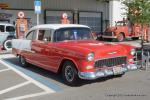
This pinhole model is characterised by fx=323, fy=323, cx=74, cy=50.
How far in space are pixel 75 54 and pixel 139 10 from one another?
699 centimetres

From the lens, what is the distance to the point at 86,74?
834 cm

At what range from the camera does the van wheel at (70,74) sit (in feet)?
28.6

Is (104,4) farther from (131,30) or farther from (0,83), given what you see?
(0,83)

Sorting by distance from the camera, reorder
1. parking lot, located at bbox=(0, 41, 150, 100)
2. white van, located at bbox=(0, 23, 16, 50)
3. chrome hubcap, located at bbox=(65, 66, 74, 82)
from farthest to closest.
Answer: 1. white van, located at bbox=(0, 23, 16, 50)
2. chrome hubcap, located at bbox=(65, 66, 74, 82)
3. parking lot, located at bbox=(0, 41, 150, 100)

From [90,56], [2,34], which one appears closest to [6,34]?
[2,34]

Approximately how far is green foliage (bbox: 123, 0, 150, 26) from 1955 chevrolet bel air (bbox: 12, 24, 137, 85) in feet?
15.2

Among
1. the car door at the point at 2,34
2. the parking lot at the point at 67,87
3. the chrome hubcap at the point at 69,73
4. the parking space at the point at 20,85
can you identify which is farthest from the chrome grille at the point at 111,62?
the car door at the point at 2,34

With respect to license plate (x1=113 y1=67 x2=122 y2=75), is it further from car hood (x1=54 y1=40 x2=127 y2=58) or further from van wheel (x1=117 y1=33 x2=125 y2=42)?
van wheel (x1=117 y1=33 x2=125 y2=42)

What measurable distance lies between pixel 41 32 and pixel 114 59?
9.75 ft

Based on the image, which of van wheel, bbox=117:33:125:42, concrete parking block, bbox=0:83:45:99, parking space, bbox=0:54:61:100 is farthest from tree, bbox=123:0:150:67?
van wheel, bbox=117:33:125:42

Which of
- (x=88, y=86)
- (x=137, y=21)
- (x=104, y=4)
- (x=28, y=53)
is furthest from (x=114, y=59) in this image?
(x=104, y=4)

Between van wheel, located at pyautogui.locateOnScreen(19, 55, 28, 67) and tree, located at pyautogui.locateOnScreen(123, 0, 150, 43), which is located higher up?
tree, located at pyautogui.locateOnScreen(123, 0, 150, 43)

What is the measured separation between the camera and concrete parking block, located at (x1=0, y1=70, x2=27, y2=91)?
9.21m

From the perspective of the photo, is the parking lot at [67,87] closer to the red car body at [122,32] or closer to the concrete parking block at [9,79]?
the concrete parking block at [9,79]
